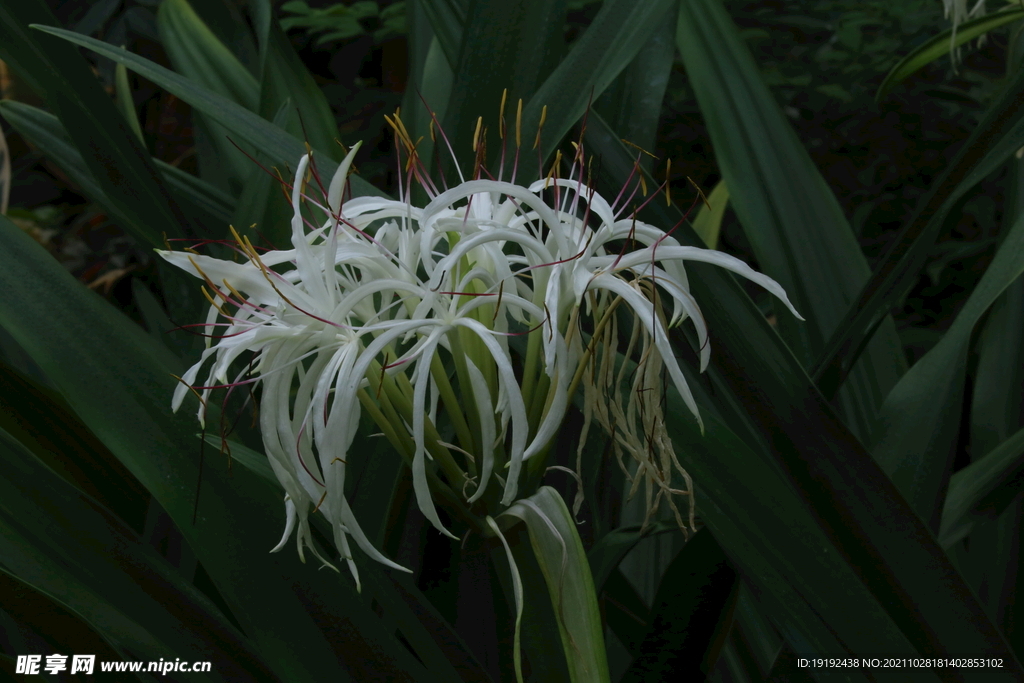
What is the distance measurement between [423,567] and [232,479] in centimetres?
18

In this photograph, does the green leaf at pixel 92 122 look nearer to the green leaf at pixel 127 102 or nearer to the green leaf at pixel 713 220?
the green leaf at pixel 127 102

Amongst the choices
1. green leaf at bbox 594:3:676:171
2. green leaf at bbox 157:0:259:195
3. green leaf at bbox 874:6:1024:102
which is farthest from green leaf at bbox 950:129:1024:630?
green leaf at bbox 157:0:259:195

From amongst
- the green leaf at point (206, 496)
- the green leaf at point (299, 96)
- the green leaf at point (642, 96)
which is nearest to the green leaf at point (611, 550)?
the green leaf at point (206, 496)

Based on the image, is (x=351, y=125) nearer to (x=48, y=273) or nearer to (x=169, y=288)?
(x=169, y=288)

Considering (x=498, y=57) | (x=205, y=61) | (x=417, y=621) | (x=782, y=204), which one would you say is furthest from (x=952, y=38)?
(x=205, y=61)

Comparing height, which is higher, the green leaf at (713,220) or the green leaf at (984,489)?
the green leaf at (713,220)

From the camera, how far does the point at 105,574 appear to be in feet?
1.55

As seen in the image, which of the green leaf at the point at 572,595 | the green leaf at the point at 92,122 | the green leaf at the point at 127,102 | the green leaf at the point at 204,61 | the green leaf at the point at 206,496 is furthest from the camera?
the green leaf at the point at 204,61

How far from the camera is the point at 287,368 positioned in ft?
1.17

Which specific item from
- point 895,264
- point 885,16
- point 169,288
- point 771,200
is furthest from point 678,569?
point 885,16

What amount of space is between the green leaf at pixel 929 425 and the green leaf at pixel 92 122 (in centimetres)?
61

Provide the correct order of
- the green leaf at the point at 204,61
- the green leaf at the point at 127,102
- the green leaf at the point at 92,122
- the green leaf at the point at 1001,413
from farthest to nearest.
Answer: the green leaf at the point at 204,61 → the green leaf at the point at 127,102 → the green leaf at the point at 1001,413 → the green leaf at the point at 92,122

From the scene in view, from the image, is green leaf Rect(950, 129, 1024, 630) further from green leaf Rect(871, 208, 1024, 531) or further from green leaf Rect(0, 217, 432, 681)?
green leaf Rect(0, 217, 432, 681)

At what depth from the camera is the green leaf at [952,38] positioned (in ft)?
2.46
